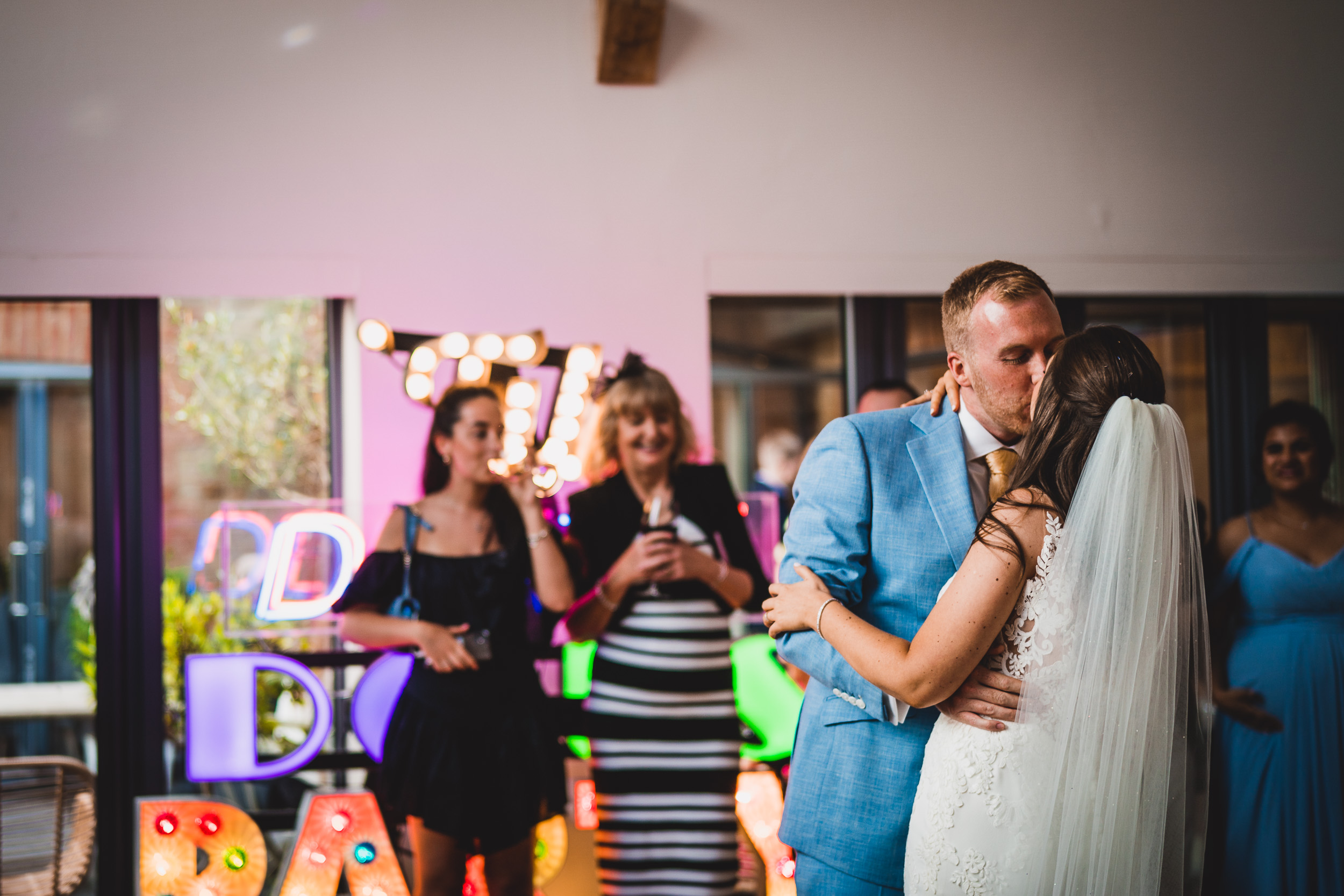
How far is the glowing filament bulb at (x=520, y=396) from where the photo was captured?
9.20ft

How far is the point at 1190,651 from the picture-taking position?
153 cm

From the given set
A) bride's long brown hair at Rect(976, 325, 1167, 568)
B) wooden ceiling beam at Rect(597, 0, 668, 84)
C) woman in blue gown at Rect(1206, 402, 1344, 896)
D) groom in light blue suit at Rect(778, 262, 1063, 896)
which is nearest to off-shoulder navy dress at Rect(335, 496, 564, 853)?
groom in light blue suit at Rect(778, 262, 1063, 896)

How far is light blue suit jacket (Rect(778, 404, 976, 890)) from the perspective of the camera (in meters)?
1.54

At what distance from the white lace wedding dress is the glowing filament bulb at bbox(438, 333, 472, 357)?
1947 mm

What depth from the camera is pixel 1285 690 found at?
9.16ft

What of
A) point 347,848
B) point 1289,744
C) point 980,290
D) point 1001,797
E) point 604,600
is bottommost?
point 347,848

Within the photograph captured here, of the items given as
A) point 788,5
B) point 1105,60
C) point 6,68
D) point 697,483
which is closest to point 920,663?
point 697,483

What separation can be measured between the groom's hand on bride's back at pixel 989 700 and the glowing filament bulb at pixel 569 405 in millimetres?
1744

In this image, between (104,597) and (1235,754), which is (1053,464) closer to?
(1235,754)

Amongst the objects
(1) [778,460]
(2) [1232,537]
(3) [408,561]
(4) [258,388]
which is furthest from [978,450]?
(1) [778,460]

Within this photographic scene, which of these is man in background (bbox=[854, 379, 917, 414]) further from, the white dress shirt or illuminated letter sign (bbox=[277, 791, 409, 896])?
illuminated letter sign (bbox=[277, 791, 409, 896])

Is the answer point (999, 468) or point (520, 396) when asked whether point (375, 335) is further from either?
point (999, 468)

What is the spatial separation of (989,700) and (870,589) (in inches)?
10.9

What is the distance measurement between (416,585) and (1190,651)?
73.6 inches
